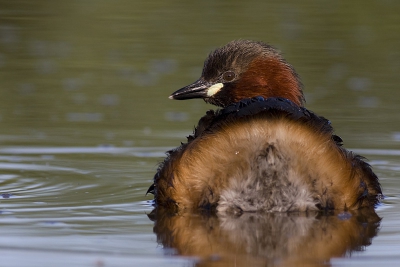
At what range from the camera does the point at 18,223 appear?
6098mm

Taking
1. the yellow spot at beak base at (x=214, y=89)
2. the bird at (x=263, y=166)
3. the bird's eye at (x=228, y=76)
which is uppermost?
the bird's eye at (x=228, y=76)

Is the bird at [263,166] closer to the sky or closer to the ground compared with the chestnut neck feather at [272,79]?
closer to the ground

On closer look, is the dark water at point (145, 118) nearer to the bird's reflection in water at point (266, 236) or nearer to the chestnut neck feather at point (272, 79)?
the bird's reflection in water at point (266, 236)

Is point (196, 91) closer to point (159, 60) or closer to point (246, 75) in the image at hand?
point (246, 75)

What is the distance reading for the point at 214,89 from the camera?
7.72m

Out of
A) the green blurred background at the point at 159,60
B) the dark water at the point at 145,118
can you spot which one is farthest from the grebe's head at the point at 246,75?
Result: the green blurred background at the point at 159,60

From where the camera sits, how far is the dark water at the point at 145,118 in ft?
18.2

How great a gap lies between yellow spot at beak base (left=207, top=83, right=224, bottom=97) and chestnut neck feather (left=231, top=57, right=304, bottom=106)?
0.27 metres

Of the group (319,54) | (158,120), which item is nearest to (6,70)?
(158,120)

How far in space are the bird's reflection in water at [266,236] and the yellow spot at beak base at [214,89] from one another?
1.46m

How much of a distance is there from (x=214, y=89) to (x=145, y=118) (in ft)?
9.31

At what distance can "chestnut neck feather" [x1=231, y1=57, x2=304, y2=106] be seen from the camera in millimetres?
7242

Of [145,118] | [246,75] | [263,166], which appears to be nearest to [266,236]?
[263,166]

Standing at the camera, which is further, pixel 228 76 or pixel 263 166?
pixel 228 76
